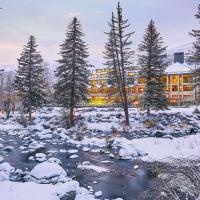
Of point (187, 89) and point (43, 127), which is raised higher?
point (187, 89)

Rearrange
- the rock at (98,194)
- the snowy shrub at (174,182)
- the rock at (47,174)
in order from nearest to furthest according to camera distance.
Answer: the snowy shrub at (174,182) < the rock at (98,194) < the rock at (47,174)

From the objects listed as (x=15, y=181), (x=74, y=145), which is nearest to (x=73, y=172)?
(x=15, y=181)

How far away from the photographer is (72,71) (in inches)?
1254

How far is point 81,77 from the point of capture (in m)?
32.3

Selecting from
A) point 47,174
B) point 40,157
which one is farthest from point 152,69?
point 47,174

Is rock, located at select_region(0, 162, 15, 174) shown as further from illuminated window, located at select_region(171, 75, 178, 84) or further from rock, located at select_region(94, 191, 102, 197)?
illuminated window, located at select_region(171, 75, 178, 84)

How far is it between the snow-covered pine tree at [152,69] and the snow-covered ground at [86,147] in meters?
1.64

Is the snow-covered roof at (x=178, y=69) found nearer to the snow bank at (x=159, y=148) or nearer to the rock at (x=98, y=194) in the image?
the snow bank at (x=159, y=148)

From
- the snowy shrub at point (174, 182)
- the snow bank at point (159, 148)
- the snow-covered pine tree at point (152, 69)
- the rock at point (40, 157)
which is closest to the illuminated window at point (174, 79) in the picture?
the snow-covered pine tree at point (152, 69)

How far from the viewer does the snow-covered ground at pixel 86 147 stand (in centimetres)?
1094

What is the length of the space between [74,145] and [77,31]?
1527cm

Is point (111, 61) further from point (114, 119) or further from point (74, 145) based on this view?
point (74, 145)

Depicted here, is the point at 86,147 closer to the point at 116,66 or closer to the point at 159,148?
the point at 159,148

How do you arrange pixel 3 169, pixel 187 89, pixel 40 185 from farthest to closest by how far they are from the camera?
pixel 187 89 → pixel 3 169 → pixel 40 185
